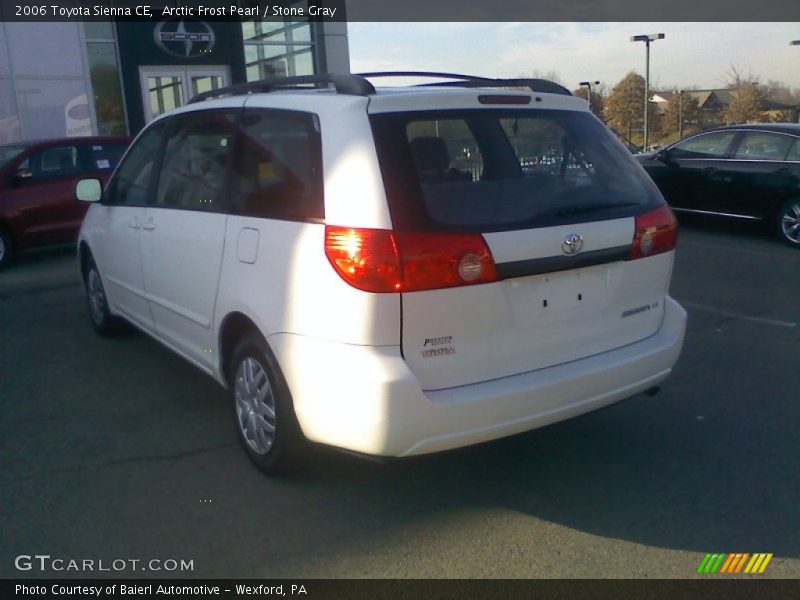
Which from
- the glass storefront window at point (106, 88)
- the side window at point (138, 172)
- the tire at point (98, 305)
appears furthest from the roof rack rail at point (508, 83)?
the glass storefront window at point (106, 88)

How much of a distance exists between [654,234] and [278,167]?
5.68 ft

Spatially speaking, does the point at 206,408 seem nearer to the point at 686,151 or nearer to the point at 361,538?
the point at 361,538

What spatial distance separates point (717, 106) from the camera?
6031 cm

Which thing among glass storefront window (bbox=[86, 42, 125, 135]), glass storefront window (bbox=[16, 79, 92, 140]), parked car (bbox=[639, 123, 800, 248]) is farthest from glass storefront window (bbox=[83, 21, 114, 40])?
parked car (bbox=[639, 123, 800, 248])

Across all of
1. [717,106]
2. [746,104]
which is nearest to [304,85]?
[746,104]

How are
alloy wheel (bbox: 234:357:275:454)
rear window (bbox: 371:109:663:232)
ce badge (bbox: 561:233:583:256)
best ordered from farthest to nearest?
alloy wheel (bbox: 234:357:275:454), ce badge (bbox: 561:233:583:256), rear window (bbox: 371:109:663:232)

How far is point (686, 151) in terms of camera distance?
36.9 ft

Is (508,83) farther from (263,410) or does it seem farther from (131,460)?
(131,460)

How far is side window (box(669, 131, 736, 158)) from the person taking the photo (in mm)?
10711

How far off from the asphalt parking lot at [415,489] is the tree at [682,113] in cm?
4936

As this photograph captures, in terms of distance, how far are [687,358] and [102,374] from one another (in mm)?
3972

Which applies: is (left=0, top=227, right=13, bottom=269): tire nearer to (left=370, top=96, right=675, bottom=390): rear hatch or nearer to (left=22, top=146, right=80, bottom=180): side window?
(left=22, top=146, right=80, bottom=180): side window

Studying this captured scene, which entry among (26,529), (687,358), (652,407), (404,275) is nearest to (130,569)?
(26,529)

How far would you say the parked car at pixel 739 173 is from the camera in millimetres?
9812
